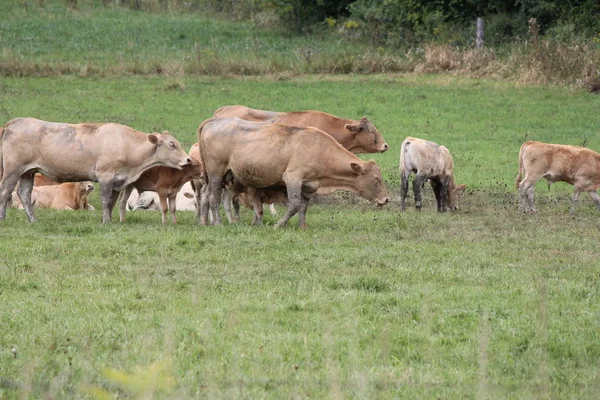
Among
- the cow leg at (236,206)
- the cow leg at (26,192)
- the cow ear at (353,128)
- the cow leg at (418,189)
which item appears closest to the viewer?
the cow leg at (26,192)

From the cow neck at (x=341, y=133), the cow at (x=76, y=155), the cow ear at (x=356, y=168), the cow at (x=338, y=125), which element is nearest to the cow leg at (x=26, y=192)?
the cow at (x=76, y=155)

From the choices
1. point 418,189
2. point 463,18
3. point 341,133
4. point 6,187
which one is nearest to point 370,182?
point 418,189

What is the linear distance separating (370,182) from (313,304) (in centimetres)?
573

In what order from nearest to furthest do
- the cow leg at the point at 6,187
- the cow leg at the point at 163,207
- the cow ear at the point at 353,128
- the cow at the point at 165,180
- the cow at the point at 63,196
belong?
the cow leg at the point at 6,187
the cow leg at the point at 163,207
the cow at the point at 165,180
the cow ear at the point at 353,128
the cow at the point at 63,196

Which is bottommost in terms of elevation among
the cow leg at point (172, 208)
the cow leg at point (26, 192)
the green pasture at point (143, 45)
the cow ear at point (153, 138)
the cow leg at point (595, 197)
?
the cow leg at point (595, 197)

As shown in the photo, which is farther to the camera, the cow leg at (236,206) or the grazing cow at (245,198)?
the cow leg at (236,206)

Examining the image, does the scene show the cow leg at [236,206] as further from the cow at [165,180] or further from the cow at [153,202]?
the cow at [153,202]

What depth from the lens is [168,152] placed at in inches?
614

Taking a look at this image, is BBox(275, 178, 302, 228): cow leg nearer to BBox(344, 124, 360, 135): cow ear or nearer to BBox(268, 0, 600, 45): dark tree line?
BBox(344, 124, 360, 135): cow ear

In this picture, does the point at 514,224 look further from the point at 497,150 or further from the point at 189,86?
the point at 189,86

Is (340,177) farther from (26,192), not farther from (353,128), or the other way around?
(26,192)

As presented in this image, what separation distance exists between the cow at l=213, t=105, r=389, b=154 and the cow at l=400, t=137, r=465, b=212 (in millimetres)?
452

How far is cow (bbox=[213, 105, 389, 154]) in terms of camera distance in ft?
58.4

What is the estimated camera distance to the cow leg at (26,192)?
1519 centimetres
